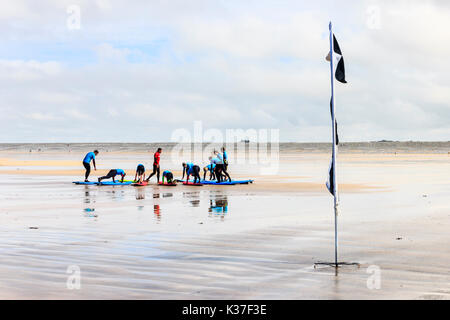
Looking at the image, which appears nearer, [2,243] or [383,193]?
[2,243]

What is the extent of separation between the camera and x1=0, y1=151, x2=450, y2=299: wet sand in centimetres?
750

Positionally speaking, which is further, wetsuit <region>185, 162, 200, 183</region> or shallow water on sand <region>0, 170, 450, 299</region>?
wetsuit <region>185, 162, 200, 183</region>

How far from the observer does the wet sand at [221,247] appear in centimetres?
750

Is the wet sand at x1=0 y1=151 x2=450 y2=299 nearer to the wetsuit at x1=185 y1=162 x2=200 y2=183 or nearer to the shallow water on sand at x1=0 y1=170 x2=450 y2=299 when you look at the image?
the shallow water on sand at x1=0 y1=170 x2=450 y2=299

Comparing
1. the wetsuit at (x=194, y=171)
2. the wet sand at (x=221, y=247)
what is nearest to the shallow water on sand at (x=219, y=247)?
the wet sand at (x=221, y=247)

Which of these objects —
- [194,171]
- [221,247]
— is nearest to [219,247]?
[221,247]

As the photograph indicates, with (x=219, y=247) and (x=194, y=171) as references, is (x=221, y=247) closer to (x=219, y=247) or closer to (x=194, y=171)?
(x=219, y=247)

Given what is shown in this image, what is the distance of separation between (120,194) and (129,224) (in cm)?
924

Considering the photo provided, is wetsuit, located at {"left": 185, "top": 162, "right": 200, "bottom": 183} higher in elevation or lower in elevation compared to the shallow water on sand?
higher

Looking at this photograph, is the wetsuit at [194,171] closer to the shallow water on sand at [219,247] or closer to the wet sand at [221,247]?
the wet sand at [221,247]

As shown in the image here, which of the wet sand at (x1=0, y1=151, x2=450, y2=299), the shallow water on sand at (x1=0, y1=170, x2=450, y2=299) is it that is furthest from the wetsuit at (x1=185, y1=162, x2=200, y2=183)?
the shallow water on sand at (x1=0, y1=170, x2=450, y2=299)
